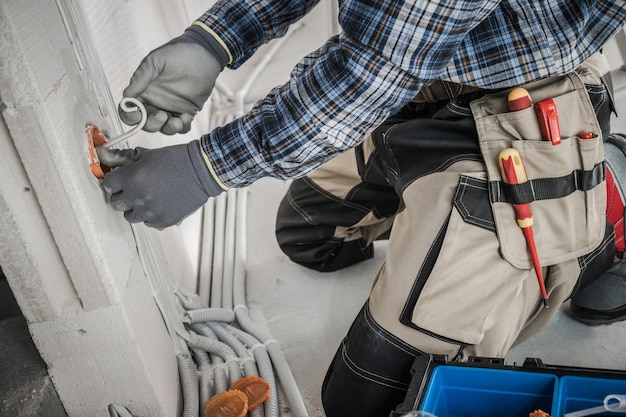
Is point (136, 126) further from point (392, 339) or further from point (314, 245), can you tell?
point (314, 245)

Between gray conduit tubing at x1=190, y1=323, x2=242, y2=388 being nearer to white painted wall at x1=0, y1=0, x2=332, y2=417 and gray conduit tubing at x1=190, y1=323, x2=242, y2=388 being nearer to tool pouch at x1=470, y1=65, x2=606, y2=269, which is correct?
white painted wall at x1=0, y1=0, x2=332, y2=417

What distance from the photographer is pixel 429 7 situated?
3.08 ft

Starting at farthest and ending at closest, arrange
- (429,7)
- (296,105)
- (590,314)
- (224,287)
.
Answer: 1. (224,287)
2. (590,314)
3. (296,105)
4. (429,7)

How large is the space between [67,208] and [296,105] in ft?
1.30

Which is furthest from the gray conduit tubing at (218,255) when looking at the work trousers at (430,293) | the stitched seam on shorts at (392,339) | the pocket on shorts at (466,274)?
the pocket on shorts at (466,274)

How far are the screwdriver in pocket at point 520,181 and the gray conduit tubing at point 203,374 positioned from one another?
2.37 ft

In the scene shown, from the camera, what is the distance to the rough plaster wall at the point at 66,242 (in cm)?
92

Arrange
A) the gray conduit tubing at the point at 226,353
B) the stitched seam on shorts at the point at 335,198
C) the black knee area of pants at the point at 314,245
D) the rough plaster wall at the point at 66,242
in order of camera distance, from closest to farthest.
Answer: the rough plaster wall at the point at 66,242 → the gray conduit tubing at the point at 226,353 → the stitched seam on shorts at the point at 335,198 → the black knee area of pants at the point at 314,245

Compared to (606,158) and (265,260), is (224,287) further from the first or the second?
(606,158)

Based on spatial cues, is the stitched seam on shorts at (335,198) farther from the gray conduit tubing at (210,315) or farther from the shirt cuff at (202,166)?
the shirt cuff at (202,166)

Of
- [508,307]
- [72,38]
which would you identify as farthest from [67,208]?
[508,307]

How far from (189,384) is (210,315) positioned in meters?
0.22

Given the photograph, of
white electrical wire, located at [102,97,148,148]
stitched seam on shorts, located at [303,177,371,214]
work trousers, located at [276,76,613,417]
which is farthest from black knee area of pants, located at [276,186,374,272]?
white electrical wire, located at [102,97,148,148]

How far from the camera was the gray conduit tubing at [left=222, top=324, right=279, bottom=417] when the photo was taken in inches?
52.4
